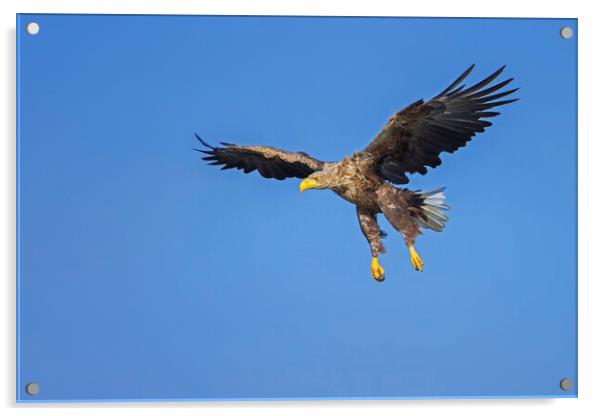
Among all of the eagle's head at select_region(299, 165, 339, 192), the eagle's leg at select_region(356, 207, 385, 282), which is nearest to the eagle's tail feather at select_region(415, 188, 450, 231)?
the eagle's leg at select_region(356, 207, 385, 282)

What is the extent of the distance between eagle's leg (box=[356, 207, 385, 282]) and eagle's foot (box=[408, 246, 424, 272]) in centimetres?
9

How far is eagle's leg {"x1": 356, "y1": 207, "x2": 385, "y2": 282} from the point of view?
2730mm

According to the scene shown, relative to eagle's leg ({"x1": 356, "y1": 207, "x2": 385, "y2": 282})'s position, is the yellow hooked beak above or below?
above

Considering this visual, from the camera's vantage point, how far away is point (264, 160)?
2.78 meters

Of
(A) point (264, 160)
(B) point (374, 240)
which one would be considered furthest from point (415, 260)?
(A) point (264, 160)

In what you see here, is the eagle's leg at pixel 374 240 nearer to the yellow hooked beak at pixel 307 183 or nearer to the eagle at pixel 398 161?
the eagle at pixel 398 161

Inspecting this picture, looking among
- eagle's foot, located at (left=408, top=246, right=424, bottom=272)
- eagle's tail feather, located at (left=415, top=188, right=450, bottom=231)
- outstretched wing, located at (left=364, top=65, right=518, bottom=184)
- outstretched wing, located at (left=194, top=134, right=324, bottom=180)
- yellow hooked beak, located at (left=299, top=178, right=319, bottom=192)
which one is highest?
outstretched wing, located at (left=364, top=65, right=518, bottom=184)

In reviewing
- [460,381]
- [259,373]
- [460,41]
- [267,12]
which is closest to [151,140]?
[267,12]

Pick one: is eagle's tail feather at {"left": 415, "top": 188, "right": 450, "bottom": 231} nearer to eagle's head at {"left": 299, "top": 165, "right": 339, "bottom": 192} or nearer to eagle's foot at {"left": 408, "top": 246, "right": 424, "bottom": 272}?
eagle's foot at {"left": 408, "top": 246, "right": 424, "bottom": 272}

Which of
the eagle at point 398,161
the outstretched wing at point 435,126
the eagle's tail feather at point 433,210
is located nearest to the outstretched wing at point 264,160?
the eagle at point 398,161

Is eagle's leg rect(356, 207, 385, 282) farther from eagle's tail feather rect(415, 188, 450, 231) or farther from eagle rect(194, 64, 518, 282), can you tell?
eagle's tail feather rect(415, 188, 450, 231)

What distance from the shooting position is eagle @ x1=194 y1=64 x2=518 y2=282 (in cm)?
268

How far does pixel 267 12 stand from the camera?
276cm
